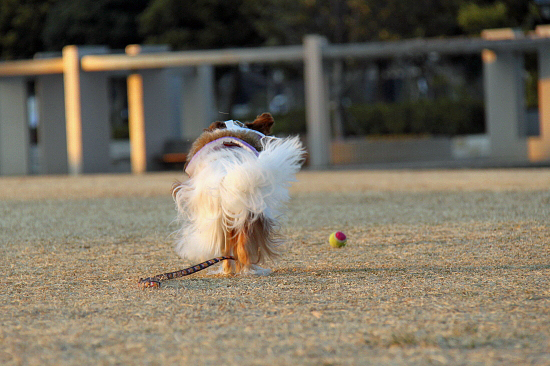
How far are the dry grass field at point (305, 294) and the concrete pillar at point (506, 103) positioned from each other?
1142cm

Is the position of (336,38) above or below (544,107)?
above

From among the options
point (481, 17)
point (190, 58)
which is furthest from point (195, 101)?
point (481, 17)

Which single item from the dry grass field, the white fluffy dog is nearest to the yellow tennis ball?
the dry grass field

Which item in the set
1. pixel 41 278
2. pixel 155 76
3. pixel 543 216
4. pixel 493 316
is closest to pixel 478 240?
pixel 543 216

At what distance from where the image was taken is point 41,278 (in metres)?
5.23

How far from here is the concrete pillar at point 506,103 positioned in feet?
65.5

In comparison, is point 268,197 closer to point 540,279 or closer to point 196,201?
point 196,201

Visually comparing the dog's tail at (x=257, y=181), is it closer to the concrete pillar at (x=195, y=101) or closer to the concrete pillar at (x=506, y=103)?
the concrete pillar at (x=506, y=103)

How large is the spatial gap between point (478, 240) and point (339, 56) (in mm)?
12269

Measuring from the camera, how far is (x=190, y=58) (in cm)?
1875

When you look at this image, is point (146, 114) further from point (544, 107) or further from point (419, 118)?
point (419, 118)

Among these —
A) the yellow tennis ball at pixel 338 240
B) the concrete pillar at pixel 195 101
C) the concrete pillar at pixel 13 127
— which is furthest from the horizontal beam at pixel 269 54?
the yellow tennis ball at pixel 338 240

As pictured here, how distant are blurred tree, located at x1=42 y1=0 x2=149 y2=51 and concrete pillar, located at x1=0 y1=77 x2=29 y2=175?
9.86 meters

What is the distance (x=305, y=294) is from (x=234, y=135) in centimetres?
127
